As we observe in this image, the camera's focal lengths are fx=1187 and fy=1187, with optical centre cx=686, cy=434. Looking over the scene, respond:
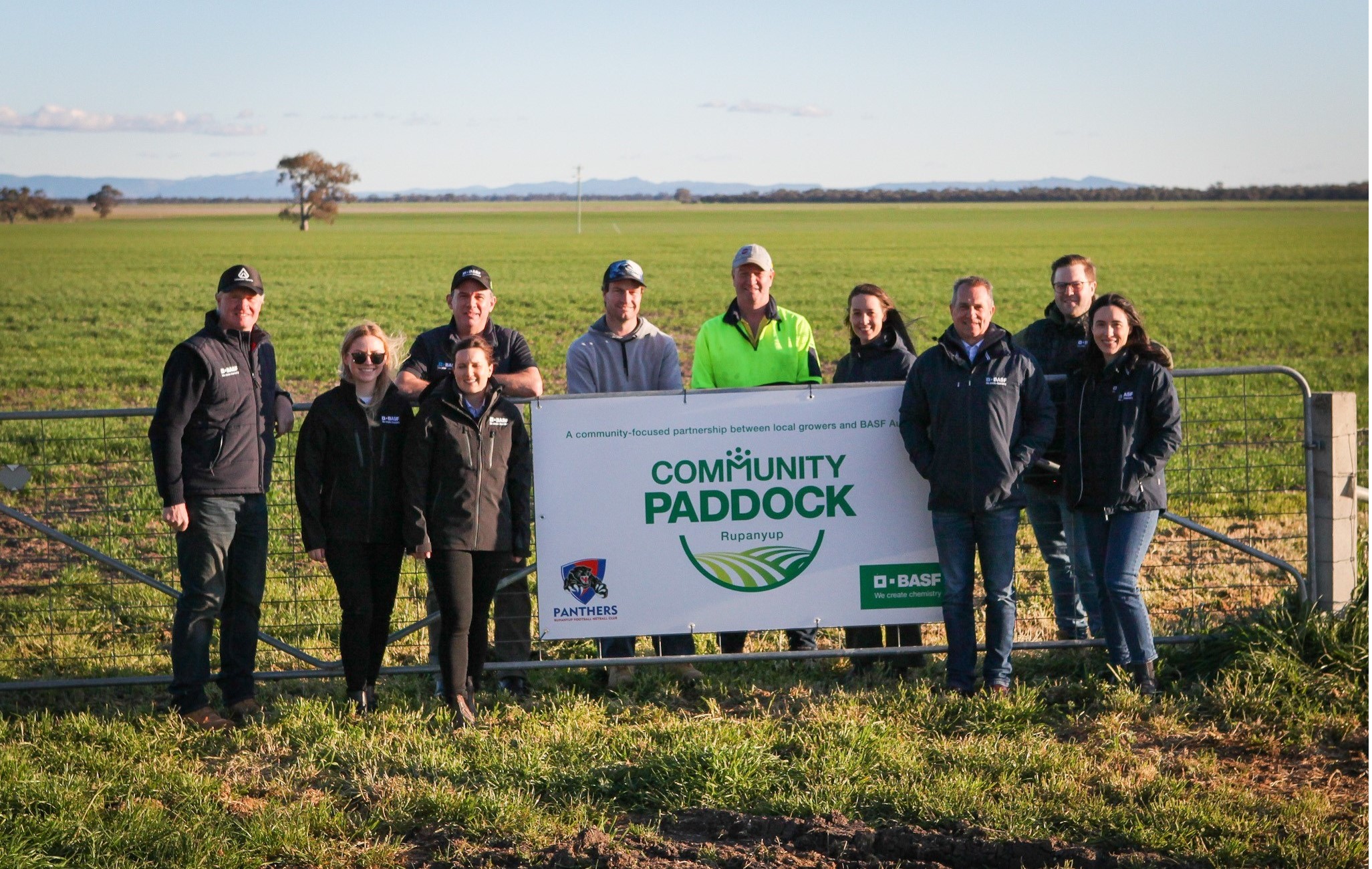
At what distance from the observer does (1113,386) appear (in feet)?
20.7

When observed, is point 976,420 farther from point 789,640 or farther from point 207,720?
point 207,720

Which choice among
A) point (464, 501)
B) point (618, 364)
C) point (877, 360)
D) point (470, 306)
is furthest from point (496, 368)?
point (877, 360)

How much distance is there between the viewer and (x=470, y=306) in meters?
6.61

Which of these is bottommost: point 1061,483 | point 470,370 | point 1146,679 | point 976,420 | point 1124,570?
point 1146,679

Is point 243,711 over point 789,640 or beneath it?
beneath

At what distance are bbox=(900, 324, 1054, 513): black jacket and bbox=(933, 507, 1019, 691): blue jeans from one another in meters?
0.11

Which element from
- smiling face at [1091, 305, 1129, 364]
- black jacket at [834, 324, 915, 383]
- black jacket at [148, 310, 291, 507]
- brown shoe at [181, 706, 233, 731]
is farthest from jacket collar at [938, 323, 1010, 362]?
brown shoe at [181, 706, 233, 731]

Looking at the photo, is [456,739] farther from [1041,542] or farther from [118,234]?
[118,234]

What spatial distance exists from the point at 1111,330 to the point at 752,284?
201cm

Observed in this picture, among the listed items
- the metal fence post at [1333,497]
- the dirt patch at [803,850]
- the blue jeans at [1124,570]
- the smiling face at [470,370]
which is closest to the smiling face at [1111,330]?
the blue jeans at [1124,570]

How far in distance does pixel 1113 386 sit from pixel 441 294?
36.4m

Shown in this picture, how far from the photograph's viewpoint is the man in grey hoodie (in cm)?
695

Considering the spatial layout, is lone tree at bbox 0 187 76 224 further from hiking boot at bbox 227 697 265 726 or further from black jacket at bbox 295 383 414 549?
black jacket at bbox 295 383 414 549

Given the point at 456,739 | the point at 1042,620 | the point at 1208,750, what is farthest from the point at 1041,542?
the point at 456,739
